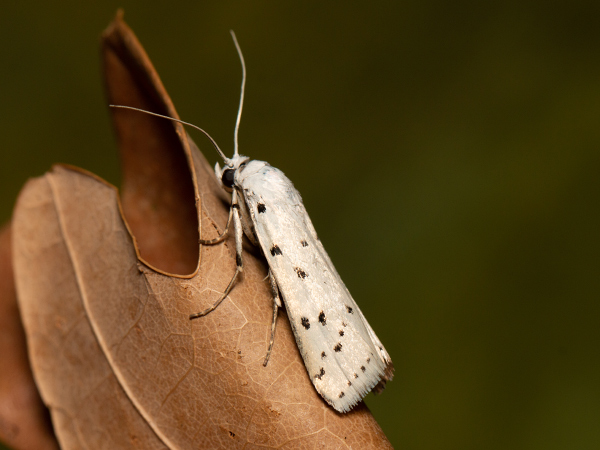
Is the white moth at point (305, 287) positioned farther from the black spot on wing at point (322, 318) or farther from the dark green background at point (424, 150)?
the dark green background at point (424, 150)

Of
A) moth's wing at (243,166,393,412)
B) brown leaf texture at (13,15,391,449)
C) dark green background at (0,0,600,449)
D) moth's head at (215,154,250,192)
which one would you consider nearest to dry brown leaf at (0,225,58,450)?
brown leaf texture at (13,15,391,449)

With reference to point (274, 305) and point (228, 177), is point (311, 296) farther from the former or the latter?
point (228, 177)

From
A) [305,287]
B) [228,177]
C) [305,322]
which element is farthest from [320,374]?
[228,177]

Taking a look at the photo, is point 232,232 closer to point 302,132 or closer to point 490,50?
point 302,132

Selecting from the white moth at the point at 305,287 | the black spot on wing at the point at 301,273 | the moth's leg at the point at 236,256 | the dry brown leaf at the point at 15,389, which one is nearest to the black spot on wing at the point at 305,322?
the white moth at the point at 305,287

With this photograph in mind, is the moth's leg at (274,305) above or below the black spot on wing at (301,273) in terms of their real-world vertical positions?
below

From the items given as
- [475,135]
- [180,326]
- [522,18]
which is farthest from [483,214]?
[180,326]

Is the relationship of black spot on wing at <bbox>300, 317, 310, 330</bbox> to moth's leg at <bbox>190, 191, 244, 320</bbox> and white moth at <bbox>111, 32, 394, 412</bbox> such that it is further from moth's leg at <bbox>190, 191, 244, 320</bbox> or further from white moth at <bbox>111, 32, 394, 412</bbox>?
moth's leg at <bbox>190, 191, 244, 320</bbox>

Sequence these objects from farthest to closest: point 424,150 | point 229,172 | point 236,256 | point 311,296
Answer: point 424,150
point 229,172
point 311,296
point 236,256
